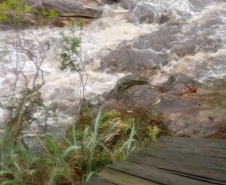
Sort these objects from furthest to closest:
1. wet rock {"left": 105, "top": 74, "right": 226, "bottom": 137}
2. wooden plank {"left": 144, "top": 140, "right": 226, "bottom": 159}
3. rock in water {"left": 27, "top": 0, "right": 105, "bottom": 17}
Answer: rock in water {"left": 27, "top": 0, "right": 105, "bottom": 17}
wet rock {"left": 105, "top": 74, "right": 226, "bottom": 137}
wooden plank {"left": 144, "top": 140, "right": 226, "bottom": 159}

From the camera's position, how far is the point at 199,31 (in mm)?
8766

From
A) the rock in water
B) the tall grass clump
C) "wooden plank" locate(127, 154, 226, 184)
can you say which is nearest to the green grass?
the tall grass clump

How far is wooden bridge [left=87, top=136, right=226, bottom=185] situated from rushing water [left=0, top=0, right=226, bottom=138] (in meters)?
2.72

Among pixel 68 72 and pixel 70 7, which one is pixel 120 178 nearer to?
pixel 68 72

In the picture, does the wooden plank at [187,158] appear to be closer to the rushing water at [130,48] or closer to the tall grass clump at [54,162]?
the tall grass clump at [54,162]

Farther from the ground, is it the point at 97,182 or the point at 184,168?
the point at 184,168

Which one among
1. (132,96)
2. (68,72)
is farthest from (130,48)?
(132,96)

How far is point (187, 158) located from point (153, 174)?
0.39 meters

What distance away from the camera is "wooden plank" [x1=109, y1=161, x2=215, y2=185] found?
2203mm

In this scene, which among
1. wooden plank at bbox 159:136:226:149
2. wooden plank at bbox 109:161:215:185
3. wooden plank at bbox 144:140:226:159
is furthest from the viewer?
wooden plank at bbox 159:136:226:149

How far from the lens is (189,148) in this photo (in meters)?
2.82

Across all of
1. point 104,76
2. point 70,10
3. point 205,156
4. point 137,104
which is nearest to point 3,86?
point 104,76

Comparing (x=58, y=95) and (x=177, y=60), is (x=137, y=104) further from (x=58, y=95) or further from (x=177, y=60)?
(x=177, y=60)

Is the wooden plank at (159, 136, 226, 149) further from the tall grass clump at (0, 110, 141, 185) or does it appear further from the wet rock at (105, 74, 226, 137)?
the wet rock at (105, 74, 226, 137)
